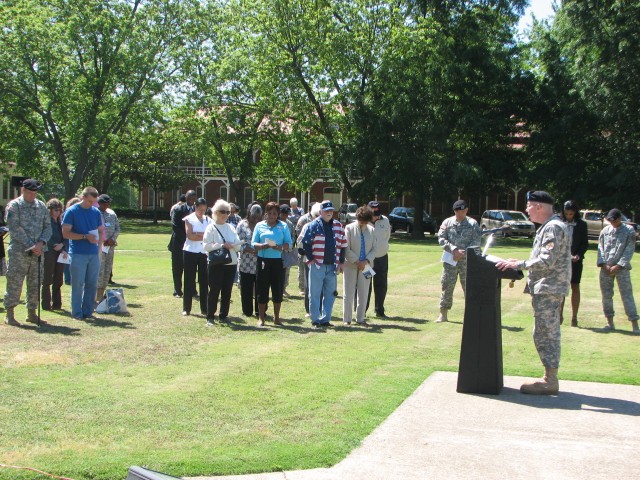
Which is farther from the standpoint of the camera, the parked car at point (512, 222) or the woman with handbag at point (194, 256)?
the parked car at point (512, 222)

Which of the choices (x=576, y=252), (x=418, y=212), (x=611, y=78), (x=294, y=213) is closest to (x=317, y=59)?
(x=418, y=212)

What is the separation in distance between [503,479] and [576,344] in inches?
236

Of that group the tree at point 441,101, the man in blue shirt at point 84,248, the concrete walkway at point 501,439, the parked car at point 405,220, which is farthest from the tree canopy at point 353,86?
the concrete walkway at point 501,439

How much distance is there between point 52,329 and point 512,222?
39.5 meters

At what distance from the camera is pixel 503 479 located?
4.86 metres

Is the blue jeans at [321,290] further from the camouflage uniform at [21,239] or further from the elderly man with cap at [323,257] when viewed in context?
the camouflage uniform at [21,239]

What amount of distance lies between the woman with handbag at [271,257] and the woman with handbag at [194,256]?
1224mm

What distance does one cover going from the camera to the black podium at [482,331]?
23.9 ft

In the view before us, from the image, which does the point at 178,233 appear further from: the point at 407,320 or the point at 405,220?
the point at 405,220

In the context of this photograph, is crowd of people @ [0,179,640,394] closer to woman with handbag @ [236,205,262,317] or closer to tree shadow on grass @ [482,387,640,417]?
woman with handbag @ [236,205,262,317]

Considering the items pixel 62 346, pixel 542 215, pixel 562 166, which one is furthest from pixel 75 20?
pixel 542 215

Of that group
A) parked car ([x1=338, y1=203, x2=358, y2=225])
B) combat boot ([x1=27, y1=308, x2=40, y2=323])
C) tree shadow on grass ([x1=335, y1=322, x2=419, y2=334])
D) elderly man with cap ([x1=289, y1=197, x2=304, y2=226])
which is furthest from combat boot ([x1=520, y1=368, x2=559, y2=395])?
parked car ([x1=338, y1=203, x2=358, y2=225])

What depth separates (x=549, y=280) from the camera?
23.7 ft

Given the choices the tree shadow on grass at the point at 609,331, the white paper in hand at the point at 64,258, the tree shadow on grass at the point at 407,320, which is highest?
the white paper in hand at the point at 64,258
